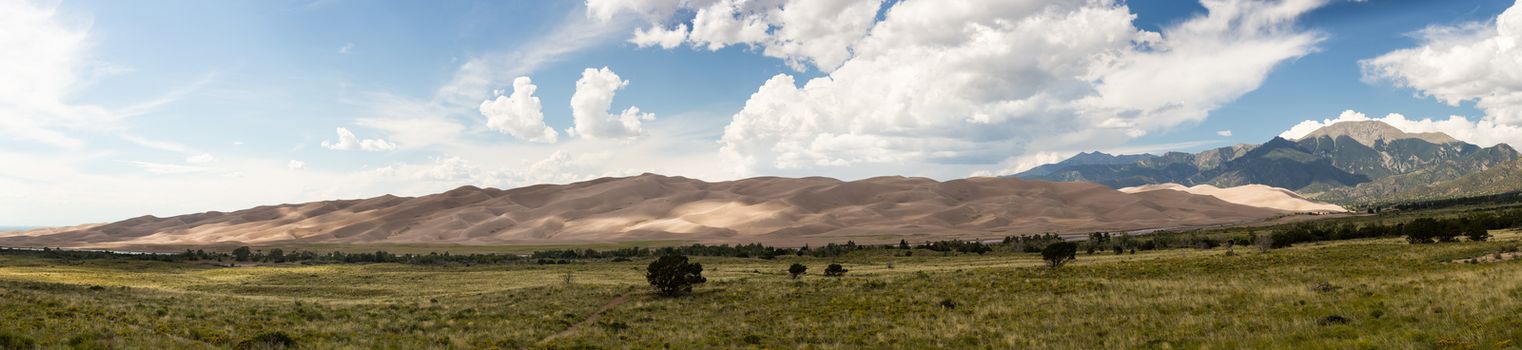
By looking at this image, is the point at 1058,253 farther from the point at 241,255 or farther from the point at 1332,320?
the point at 241,255

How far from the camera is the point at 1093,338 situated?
17922 millimetres

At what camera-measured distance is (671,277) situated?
36.6 metres

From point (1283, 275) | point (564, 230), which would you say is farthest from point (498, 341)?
point (564, 230)

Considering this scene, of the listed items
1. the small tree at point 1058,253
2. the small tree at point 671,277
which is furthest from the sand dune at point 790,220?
the small tree at point 671,277

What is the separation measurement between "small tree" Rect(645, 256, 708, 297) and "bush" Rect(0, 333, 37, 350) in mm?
23280

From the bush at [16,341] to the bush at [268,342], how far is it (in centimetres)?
377

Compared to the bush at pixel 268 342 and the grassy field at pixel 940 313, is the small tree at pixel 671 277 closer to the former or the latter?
the grassy field at pixel 940 313

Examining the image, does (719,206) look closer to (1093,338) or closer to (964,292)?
(964,292)

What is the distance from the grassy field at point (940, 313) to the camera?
54.7ft

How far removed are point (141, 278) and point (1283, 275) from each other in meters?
75.4

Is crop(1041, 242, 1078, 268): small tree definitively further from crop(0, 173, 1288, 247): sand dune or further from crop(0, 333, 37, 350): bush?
crop(0, 173, 1288, 247): sand dune

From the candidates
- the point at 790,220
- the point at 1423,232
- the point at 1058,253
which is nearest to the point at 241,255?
the point at 790,220

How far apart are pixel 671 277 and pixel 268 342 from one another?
1961 cm

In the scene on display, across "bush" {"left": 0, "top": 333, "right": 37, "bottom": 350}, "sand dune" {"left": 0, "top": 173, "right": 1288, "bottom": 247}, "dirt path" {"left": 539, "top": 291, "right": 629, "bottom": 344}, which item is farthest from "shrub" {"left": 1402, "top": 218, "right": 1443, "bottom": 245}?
"sand dune" {"left": 0, "top": 173, "right": 1288, "bottom": 247}
